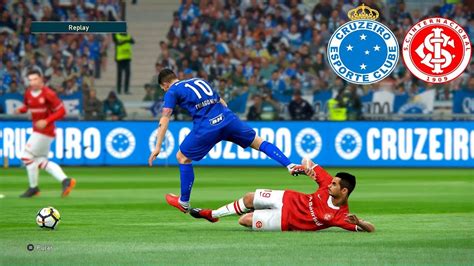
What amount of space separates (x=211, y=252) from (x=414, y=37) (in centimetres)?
763

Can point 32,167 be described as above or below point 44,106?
below

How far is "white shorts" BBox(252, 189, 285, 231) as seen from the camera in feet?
42.6

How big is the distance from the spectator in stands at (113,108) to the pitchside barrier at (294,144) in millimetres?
441

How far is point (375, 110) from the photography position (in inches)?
1109

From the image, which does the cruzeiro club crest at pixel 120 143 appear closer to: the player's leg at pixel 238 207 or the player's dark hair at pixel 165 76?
the player's dark hair at pixel 165 76

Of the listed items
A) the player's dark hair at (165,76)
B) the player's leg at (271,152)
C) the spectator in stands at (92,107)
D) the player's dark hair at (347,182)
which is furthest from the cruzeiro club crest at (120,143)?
the player's dark hair at (347,182)

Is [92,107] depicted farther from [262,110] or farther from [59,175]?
[59,175]

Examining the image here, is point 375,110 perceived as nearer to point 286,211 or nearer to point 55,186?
point 55,186

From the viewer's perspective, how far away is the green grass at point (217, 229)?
35.7 ft

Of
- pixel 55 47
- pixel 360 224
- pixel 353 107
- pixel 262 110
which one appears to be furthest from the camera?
pixel 55 47

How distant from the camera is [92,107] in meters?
29.1

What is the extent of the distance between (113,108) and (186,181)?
14.4 m

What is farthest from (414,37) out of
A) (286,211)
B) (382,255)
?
(382,255)

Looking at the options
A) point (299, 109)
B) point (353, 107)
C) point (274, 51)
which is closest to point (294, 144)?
point (299, 109)
